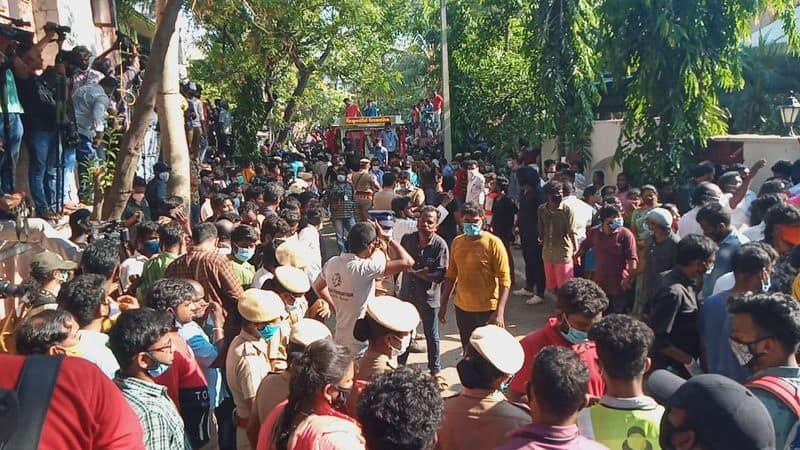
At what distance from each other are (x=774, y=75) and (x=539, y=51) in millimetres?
7138

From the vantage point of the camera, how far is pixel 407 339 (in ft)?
12.3

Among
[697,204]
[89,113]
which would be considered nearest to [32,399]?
[697,204]

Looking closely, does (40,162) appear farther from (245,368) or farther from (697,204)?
(697,204)

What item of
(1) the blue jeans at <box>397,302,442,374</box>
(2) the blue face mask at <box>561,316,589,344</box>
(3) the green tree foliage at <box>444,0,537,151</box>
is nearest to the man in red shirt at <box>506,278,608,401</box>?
(2) the blue face mask at <box>561,316,589,344</box>

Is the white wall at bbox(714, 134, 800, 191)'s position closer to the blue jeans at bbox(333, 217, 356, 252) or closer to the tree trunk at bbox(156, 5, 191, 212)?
the blue jeans at bbox(333, 217, 356, 252)

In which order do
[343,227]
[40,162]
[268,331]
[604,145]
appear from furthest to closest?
[604,145]
[343,227]
[40,162]
[268,331]

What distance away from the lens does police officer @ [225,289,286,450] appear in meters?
3.86

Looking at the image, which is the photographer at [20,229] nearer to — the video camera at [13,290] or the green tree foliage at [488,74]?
the video camera at [13,290]

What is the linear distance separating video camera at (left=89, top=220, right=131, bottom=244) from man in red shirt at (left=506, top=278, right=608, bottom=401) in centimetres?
379

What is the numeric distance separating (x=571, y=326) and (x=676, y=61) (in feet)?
26.3

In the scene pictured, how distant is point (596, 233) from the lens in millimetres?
6996

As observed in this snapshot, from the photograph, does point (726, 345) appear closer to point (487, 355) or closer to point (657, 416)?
point (657, 416)

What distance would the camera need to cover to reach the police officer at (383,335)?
362cm

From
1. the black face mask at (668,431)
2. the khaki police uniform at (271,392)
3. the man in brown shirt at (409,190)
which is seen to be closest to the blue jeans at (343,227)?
the man in brown shirt at (409,190)
